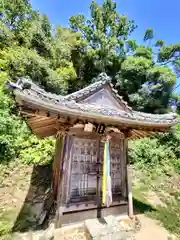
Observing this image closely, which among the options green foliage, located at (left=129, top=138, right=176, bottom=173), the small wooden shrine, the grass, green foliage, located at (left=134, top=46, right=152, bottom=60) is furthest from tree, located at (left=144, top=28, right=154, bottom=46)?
the small wooden shrine

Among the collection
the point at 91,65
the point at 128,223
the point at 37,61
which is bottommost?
the point at 128,223

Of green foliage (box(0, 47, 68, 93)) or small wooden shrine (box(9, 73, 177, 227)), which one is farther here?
green foliage (box(0, 47, 68, 93))

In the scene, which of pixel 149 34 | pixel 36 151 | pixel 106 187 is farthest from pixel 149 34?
pixel 106 187

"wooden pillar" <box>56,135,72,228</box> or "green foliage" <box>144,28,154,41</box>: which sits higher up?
"green foliage" <box>144,28,154,41</box>

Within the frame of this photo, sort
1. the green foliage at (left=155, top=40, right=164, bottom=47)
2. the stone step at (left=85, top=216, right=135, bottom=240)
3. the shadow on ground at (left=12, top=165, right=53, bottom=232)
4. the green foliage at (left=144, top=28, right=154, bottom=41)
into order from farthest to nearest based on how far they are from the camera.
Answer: the green foliage at (left=144, top=28, right=154, bottom=41) < the green foliage at (left=155, top=40, right=164, bottom=47) < the shadow on ground at (left=12, top=165, right=53, bottom=232) < the stone step at (left=85, top=216, right=135, bottom=240)

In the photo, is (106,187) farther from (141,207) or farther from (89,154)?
(141,207)

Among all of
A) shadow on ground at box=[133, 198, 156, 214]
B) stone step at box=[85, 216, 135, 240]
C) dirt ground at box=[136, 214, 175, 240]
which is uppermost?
stone step at box=[85, 216, 135, 240]

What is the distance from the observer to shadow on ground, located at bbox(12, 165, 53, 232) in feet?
16.9

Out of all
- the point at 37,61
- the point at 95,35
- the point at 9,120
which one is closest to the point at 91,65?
the point at 95,35

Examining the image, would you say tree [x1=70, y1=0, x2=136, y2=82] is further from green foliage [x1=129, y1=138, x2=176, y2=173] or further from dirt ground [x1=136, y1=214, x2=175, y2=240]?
dirt ground [x1=136, y1=214, x2=175, y2=240]

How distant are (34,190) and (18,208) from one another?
1.37m

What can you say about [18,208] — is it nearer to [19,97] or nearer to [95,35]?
[19,97]

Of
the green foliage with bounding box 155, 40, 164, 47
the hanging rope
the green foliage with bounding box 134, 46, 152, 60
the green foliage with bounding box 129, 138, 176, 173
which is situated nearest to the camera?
the hanging rope

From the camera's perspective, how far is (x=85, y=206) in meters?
4.71
